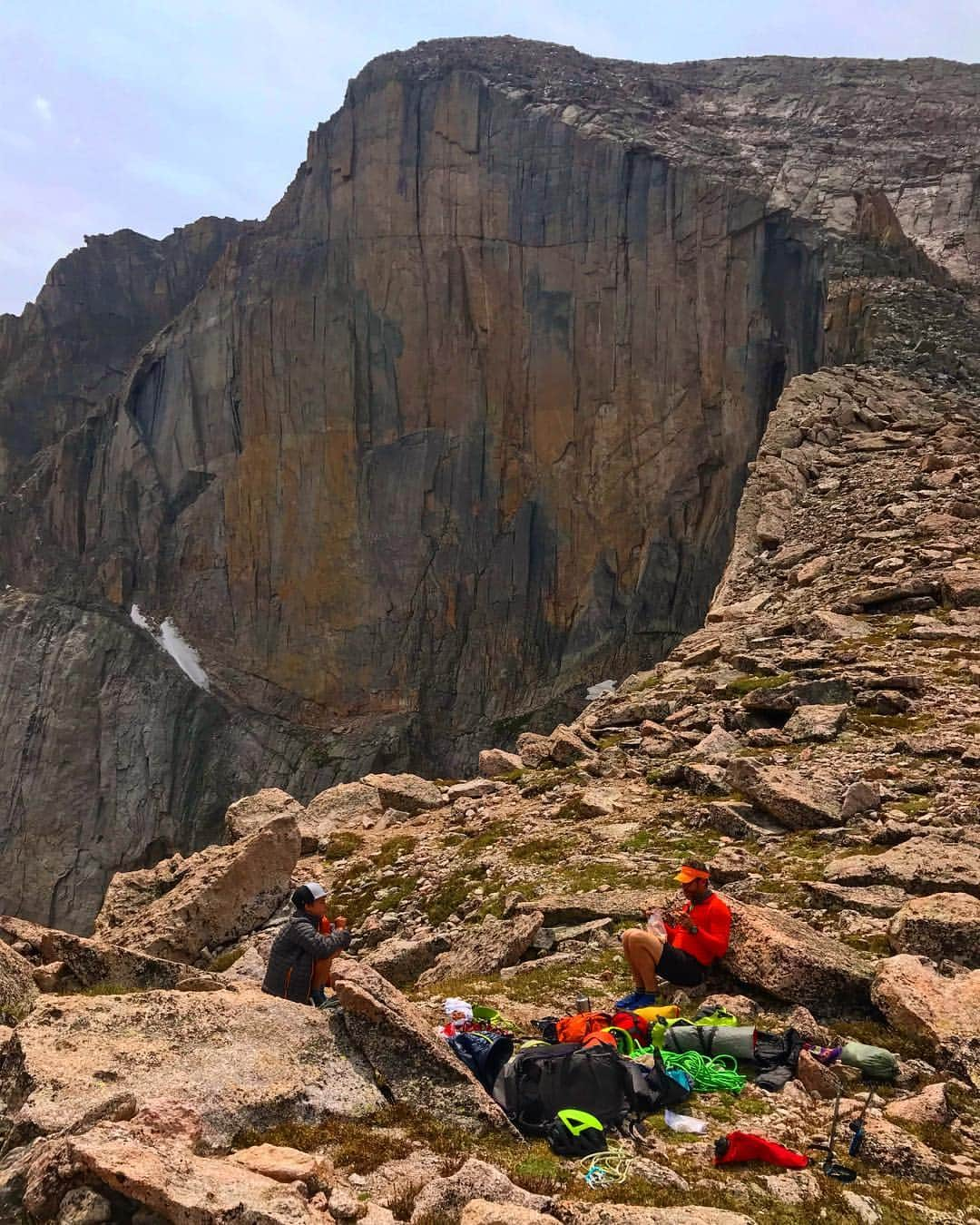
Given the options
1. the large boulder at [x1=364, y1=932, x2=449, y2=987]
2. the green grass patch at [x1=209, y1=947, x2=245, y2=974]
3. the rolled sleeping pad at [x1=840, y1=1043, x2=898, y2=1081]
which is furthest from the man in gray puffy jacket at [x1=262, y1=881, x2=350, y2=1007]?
the green grass patch at [x1=209, y1=947, x2=245, y2=974]

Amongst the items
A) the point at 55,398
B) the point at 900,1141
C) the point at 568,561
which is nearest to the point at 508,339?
the point at 568,561

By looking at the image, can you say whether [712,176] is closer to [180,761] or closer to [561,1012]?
[180,761]

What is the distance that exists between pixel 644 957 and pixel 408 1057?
3.37m

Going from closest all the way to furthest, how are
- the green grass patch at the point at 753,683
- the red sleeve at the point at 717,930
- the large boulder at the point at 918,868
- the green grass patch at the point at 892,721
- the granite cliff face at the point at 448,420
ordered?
the red sleeve at the point at 717,930, the large boulder at the point at 918,868, the green grass patch at the point at 892,721, the green grass patch at the point at 753,683, the granite cliff face at the point at 448,420

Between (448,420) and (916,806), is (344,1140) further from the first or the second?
(448,420)

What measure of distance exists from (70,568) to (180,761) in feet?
65.4

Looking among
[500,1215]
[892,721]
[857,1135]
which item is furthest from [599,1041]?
[892,721]

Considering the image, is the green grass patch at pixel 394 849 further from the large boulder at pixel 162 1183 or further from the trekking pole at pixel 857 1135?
the large boulder at pixel 162 1183

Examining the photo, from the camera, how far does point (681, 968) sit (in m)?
8.94

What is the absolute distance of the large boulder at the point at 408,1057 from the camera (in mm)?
6172

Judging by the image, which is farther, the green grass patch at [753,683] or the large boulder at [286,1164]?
the green grass patch at [753,683]

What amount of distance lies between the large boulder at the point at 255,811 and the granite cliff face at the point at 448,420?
108 ft

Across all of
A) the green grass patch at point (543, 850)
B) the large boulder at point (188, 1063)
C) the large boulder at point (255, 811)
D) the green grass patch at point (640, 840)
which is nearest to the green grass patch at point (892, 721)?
the green grass patch at point (640, 840)

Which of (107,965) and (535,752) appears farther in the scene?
(535,752)
